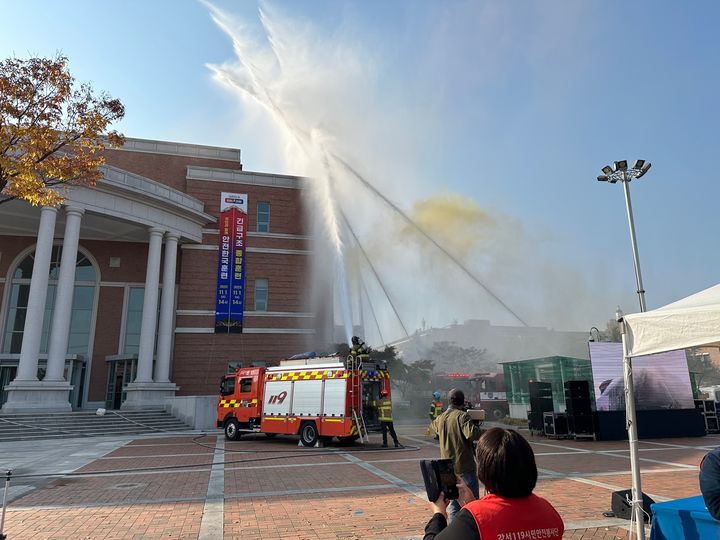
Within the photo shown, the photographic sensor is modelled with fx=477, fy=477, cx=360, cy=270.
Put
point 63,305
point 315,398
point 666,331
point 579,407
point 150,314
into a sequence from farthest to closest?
point 150,314 → point 63,305 → point 579,407 → point 315,398 → point 666,331

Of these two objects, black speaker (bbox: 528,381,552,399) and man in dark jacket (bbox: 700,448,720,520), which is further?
black speaker (bbox: 528,381,552,399)

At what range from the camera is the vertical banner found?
3125 centimetres

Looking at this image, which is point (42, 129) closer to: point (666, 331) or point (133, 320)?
point (666, 331)

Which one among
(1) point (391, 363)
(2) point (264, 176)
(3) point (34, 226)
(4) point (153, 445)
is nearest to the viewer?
(4) point (153, 445)

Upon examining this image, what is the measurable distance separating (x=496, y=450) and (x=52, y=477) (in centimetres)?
1195

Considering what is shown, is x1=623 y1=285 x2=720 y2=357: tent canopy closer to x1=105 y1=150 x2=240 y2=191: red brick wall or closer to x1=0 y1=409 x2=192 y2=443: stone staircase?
x1=0 y1=409 x2=192 y2=443: stone staircase

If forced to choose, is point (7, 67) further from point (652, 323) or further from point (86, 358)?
point (86, 358)

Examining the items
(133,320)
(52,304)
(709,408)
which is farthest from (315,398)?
(52,304)

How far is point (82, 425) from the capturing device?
2155cm

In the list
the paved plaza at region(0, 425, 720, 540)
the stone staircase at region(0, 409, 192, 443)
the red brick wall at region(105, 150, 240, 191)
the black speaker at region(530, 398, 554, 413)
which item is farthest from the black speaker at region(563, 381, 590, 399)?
the red brick wall at region(105, 150, 240, 191)

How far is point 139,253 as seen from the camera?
32250 mm

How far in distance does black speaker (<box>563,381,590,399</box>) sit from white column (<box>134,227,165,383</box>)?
21.5 meters

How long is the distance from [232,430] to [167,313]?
39.4 feet

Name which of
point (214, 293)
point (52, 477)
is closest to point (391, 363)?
point (214, 293)
